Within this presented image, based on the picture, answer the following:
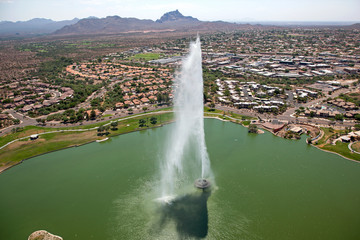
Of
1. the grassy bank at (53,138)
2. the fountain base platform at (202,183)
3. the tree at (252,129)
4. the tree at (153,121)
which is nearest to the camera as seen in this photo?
the fountain base platform at (202,183)

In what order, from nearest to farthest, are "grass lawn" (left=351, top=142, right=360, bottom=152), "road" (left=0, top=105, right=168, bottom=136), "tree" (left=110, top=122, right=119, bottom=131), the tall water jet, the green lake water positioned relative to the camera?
1. the green lake water
2. the tall water jet
3. "grass lawn" (left=351, top=142, right=360, bottom=152)
4. "tree" (left=110, top=122, right=119, bottom=131)
5. "road" (left=0, top=105, right=168, bottom=136)

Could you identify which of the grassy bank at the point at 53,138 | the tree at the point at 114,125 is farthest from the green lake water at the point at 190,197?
the tree at the point at 114,125

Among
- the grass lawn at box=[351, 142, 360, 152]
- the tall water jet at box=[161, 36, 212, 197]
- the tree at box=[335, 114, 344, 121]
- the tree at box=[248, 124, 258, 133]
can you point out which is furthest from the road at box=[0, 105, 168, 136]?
the grass lawn at box=[351, 142, 360, 152]

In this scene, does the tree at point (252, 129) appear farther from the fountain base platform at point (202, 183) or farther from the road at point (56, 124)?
the road at point (56, 124)

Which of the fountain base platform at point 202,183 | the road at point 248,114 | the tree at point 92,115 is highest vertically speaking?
the tree at point 92,115

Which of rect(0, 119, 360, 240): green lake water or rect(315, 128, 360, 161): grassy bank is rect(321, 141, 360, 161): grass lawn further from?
rect(0, 119, 360, 240): green lake water

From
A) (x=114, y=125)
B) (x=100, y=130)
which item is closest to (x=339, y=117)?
(x=114, y=125)
